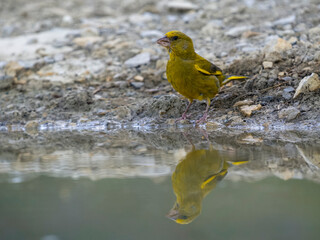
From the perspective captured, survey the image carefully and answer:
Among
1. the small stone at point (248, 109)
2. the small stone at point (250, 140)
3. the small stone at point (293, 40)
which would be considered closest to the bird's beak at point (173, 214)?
the small stone at point (250, 140)

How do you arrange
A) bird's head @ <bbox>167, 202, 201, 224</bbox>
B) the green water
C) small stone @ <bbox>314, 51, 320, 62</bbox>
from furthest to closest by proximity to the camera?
1. small stone @ <bbox>314, 51, 320, 62</bbox>
2. bird's head @ <bbox>167, 202, 201, 224</bbox>
3. the green water

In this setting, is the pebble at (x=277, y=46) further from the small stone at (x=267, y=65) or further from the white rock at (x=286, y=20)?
the white rock at (x=286, y=20)

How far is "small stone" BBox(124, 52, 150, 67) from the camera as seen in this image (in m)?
6.74

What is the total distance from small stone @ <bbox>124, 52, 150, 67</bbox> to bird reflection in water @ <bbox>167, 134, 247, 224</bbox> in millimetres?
3128

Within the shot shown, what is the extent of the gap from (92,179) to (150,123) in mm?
2559

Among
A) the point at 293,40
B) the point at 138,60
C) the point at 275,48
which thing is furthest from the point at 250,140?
the point at 138,60

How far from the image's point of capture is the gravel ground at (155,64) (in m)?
5.42

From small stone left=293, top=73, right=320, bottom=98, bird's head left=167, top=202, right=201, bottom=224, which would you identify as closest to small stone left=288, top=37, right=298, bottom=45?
small stone left=293, top=73, right=320, bottom=98

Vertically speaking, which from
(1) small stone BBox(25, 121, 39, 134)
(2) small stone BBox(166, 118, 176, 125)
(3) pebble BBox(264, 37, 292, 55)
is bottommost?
(1) small stone BBox(25, 121, 39, 134)

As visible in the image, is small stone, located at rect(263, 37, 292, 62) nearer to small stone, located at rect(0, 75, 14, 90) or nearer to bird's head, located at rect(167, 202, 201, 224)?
small stone, located at rect(0, 75, 14, 90)

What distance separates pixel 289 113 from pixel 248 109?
46cm

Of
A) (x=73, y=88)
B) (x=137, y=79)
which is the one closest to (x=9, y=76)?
(x=73, y=88)

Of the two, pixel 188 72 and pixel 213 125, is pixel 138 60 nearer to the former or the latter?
pixel 188 72

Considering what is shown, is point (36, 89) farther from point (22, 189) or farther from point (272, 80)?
point (22, 189)
